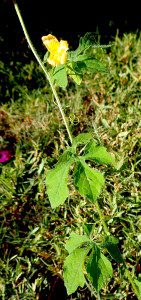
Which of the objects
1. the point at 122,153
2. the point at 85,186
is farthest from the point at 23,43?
the point at 85,186

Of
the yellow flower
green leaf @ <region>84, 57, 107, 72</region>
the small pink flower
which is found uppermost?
the yellow flower

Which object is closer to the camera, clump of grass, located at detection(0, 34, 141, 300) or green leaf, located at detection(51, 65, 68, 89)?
green leaf, located at detection(51, 65, 68, 89)

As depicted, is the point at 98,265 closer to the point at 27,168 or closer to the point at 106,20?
the point at 27,168

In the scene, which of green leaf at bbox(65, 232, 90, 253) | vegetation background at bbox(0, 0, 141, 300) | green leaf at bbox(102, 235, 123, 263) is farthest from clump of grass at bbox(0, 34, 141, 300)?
green leaf at bbox(102, 235, 123, 263)

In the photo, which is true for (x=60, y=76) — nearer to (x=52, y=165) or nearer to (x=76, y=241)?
(x=76, y=241)

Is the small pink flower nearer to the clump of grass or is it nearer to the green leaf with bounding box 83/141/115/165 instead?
the clump of grass

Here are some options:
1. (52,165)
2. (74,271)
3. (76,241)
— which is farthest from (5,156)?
(74,271)
